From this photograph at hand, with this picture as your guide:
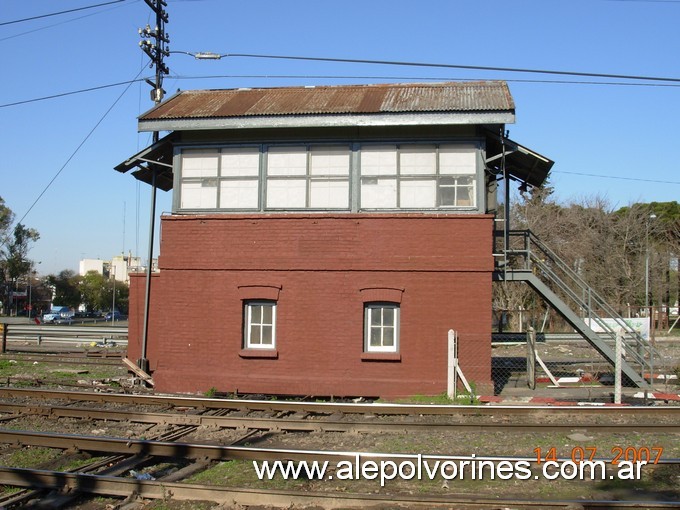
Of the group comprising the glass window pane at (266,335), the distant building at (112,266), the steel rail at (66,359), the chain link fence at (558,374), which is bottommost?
the steel rail at (66,359)

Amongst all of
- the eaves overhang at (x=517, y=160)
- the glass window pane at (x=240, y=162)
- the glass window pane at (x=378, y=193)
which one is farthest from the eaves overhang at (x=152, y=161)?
the eaves overhang at (x=517, y=160)

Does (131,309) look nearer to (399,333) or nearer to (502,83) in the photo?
(399,333)

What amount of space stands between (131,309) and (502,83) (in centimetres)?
1153

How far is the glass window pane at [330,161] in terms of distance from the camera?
14.6 m

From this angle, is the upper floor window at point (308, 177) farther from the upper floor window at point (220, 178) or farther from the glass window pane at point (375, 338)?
the glass window pane at point (375, 338)

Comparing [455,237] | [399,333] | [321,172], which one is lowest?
[399,333]

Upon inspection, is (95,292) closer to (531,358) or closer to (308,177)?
(308,177)

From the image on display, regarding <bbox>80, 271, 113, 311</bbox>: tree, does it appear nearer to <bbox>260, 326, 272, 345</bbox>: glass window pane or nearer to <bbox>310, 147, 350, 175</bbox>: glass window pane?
<bbox>260, 326, 272, 345</bbox>: glass window pane

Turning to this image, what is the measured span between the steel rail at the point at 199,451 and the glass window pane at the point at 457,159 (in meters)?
7.62

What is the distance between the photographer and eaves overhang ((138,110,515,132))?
13664 mm

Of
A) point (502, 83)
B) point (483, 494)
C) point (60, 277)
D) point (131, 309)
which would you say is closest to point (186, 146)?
point (131, 309)

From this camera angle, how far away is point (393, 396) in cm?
1386

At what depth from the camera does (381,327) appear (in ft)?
46.9

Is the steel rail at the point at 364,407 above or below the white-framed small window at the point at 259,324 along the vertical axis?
below
